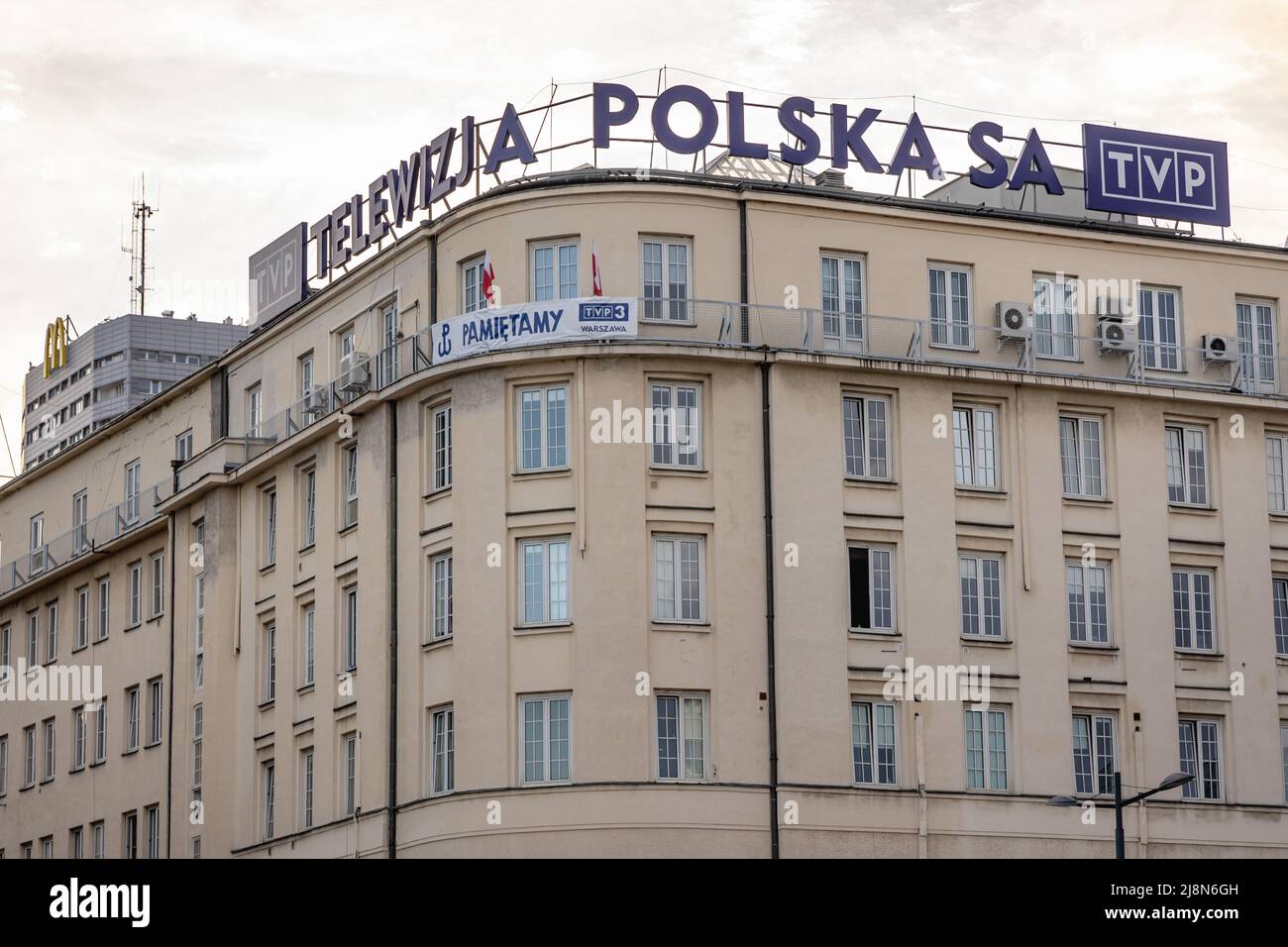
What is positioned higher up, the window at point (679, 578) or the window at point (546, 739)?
the window at point (679, 578)

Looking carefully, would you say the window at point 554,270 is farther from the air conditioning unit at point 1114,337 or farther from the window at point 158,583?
the window at point 158,583

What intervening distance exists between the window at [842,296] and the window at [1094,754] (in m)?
11.0

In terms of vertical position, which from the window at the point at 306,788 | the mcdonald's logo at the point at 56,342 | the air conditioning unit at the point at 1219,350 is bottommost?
the window at the point at 306,788

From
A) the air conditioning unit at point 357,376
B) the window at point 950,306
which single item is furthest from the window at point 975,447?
the air conditioning unit at point 357,376

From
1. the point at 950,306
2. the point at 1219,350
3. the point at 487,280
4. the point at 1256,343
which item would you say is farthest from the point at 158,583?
the point at 1256,343

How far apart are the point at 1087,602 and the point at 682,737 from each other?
11.7 m

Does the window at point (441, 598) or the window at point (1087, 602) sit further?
the window at point (1087, 602)

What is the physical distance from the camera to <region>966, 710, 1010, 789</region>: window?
55.3m

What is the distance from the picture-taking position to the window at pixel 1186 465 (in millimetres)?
59719

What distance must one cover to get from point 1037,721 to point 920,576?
4.59 meters

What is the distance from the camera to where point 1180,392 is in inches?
2343

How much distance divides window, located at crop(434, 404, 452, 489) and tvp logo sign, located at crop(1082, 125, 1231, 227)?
57.9 ft

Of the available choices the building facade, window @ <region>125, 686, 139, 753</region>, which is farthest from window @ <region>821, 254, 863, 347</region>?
window @ <region>125, 686, 139, 753</region>
